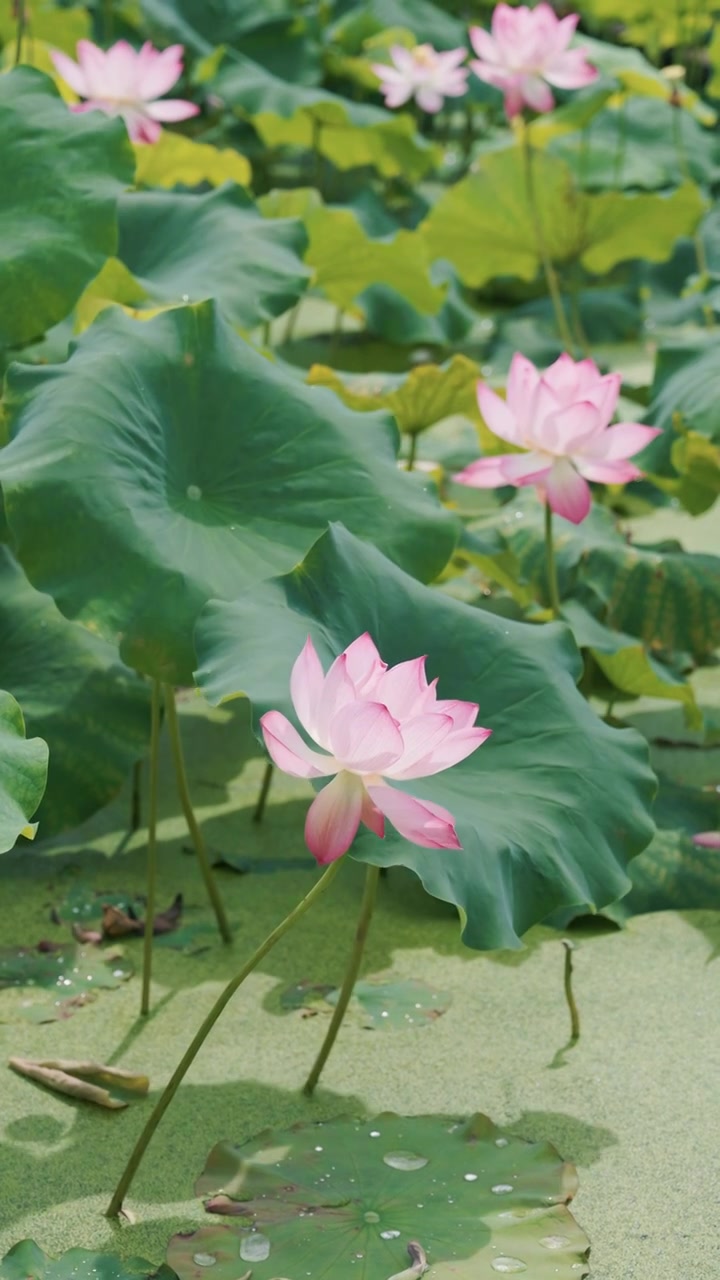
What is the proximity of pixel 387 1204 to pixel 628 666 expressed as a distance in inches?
33.0

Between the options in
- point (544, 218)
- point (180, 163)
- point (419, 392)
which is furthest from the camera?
point (544, 218)

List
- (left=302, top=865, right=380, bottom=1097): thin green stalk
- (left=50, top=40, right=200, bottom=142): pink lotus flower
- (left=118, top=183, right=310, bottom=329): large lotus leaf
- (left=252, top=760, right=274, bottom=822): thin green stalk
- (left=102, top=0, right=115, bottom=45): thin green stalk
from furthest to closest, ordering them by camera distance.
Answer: (left=102, top=0, right=115, bottom=45): thin green stalk < (left=50, top=40, right=200, bottom=142): pink lotus flower < (left=118, top=183, right=310, bottom=329): large lotus leaf < (left=252, top=760, right=274, bottom=822): thin green stalk < (left=302, top=865, right=380, bottom=1097): thin green stalk

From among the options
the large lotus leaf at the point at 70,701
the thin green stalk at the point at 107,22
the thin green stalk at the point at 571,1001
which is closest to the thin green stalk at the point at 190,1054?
the thin green stalk at the point at 571,1001

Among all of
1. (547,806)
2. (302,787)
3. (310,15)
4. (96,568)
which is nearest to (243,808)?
(302,787)

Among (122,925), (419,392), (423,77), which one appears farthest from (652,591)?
(423,77)

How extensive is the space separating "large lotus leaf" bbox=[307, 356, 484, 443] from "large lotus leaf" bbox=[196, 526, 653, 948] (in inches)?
29.7

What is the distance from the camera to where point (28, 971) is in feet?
4.97

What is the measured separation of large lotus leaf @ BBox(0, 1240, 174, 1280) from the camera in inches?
41.9

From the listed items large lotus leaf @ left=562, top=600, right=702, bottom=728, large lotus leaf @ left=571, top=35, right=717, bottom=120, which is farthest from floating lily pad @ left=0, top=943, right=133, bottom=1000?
large lotus leaf @ left=571, top=35, right=717, bottom=120

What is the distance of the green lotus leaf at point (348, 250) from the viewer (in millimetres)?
2539

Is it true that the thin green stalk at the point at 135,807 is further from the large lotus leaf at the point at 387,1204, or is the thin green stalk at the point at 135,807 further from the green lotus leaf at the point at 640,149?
the green lotus leaf at the point at 640,149

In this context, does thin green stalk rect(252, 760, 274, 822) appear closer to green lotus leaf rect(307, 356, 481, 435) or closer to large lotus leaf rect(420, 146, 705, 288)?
green lotus leaf rect(307, 356, 481, 435)

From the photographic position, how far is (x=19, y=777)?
1151 millimetres

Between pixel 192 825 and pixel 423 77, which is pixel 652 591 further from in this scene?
pixel 423 77
